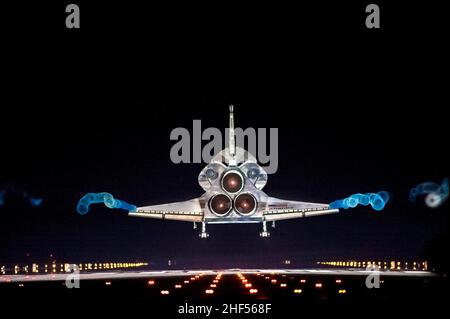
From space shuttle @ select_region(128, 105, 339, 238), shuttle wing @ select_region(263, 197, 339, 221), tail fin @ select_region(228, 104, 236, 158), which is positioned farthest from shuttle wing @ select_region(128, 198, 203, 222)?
shuttle wing @ select_region(263, 197, 339, 221)

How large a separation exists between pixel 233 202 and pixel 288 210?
6.93 m

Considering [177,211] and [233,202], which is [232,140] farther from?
[233,202]

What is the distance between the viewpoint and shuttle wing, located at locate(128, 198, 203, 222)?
178 ft

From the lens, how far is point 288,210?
54.2m

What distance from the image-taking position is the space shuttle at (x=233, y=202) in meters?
49.1

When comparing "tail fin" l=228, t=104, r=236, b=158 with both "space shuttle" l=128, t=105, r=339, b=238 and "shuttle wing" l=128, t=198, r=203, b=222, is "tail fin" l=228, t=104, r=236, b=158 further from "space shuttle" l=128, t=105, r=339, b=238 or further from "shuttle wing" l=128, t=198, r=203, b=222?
"shuttle wing" l=128, t=198, r=203, b=222

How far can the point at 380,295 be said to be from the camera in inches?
1102

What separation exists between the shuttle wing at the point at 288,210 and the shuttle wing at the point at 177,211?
5.55 metres

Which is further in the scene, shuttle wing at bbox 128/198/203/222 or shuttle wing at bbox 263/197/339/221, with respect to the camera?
shuttle wing at bbox 128/198/203/222

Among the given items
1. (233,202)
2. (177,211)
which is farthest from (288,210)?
(177,211)
